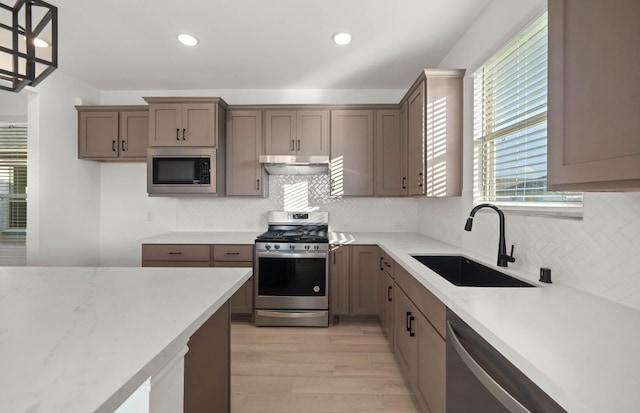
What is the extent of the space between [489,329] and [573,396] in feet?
0.98

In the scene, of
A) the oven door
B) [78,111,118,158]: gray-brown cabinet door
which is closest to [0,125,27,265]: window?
[78,111,118,158]: gray-brown cabinet door

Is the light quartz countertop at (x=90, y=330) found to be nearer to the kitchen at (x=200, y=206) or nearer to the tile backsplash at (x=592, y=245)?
the tile backsplash at (x=592, y=245)

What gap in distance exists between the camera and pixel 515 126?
1.81m

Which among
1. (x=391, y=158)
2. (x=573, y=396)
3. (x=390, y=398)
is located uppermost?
(x=391, y=158)

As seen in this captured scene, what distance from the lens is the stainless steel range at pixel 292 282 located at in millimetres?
3002

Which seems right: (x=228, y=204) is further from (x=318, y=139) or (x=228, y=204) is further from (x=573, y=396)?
(x=573, y=396)

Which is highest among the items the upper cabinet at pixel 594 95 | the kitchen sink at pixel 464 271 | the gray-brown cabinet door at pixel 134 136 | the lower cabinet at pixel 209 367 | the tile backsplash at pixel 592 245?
the gray-brown cabinet door at pixel 134 136

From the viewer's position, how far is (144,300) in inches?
37.2

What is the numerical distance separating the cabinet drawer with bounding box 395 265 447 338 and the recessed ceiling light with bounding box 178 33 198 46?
2560mm

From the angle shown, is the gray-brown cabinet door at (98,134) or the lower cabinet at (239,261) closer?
the lower cabinet at (239,261)

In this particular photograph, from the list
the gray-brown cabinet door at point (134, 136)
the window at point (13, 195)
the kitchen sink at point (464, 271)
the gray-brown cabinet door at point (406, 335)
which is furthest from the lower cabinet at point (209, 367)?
the window at point (13, 195)

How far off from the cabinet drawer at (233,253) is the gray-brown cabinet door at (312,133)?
122cm

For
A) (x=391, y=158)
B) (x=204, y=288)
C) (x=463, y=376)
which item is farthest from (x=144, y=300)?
(x=391, y=158)

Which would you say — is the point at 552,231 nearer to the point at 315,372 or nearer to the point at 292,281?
the point at 315,372
